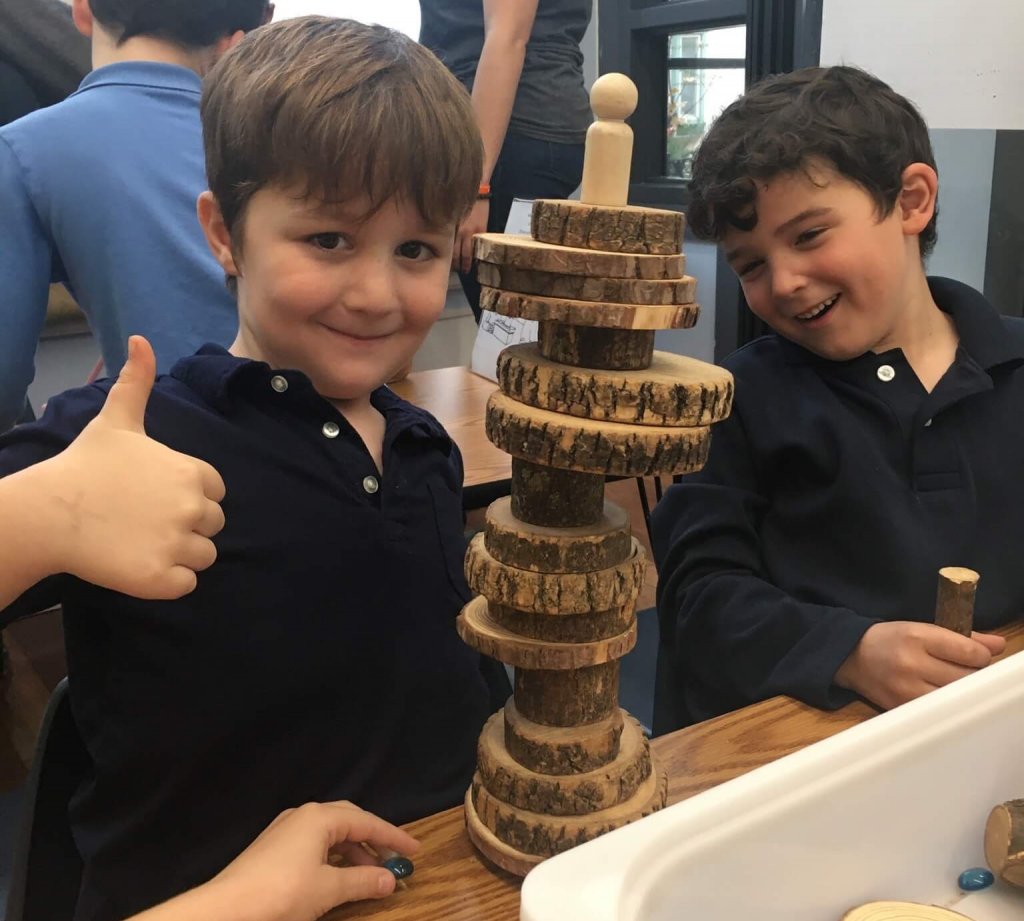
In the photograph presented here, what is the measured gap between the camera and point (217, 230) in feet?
2.62

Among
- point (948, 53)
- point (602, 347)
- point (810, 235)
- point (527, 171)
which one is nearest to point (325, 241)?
point (602, 347)

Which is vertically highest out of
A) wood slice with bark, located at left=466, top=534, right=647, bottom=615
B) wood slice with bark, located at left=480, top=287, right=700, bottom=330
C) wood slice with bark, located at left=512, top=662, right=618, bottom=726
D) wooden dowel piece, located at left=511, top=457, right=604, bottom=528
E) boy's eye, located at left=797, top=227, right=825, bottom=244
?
wood slice with bark, located at left=480, top=287, right=700, bottom=330

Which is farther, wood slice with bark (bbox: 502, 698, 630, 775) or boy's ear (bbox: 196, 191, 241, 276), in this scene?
boy's ear (bbox: 196, 191, 241, 276)

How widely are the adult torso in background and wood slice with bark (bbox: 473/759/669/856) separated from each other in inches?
67.5

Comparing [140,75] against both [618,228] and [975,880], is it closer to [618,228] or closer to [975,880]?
[618,228]

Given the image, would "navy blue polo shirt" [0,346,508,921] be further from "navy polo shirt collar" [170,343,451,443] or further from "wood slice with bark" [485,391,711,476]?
"wood slice with bark" [485,391,711,476]

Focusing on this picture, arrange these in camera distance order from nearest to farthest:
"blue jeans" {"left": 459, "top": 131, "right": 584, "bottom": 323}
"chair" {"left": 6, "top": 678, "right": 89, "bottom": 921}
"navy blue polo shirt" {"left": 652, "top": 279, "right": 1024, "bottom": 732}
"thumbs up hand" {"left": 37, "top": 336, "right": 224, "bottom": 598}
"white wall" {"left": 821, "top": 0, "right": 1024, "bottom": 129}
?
"thumbs up hand" {"left": 37, "top": 336, "right": 224, "bottom": 598}
"chair" {"left": 6, "top": 678, "right": 89, "bottom": 921}
"navy blue polo shirt" {"left": 652, "top": 279, "right": 1024, "bottom": 732}
"white wall" {"left": 821, "top": 0, "right": 1024, "bottom": 129}
"blue jeans" {"left": 459, "top": 131, "right": 584, "bottom": 323}

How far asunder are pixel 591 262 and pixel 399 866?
0.35 m

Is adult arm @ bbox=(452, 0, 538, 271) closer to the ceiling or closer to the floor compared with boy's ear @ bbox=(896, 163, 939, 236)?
closer to the ceiling

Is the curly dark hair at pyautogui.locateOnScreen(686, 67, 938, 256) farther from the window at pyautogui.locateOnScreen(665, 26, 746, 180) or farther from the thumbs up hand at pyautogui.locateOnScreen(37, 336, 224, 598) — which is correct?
the window at pyautogui.locateOnScreen(665, 26, 746, 180)

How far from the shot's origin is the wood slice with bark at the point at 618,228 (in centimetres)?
49

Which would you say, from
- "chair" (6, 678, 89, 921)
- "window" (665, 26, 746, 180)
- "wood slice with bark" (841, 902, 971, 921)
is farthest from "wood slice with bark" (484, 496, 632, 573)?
"window" (665, 26, 746, 180)

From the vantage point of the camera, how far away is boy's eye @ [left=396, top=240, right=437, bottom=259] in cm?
74

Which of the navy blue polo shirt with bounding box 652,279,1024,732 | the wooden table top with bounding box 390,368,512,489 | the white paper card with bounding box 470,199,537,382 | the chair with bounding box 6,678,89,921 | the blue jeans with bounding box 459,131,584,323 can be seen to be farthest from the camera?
the blue jeans with bounding box 459,131,584,323
